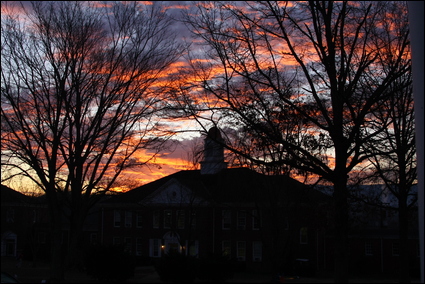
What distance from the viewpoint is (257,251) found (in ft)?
149

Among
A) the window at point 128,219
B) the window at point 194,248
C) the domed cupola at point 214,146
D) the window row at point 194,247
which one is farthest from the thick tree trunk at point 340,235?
the window at point 128,219

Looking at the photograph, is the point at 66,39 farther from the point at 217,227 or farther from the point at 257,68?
the point at 217,227

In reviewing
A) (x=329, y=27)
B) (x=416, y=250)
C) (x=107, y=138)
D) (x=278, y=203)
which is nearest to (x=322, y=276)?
(x=416, y=250)

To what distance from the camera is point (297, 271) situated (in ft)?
127

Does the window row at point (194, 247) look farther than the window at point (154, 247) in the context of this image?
No

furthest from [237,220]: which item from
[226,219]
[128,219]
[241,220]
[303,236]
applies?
[128,219]

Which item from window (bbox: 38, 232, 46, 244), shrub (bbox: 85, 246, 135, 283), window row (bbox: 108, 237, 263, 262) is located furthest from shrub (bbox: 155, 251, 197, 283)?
window (bbox: 38, 232, 46, 244)

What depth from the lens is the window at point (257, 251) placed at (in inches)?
1777

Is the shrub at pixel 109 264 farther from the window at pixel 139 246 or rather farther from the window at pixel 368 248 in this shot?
the window at pixel 368 248

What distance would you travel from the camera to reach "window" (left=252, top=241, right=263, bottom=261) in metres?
45.1

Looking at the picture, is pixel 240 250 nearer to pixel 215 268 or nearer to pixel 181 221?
pixel 181 221

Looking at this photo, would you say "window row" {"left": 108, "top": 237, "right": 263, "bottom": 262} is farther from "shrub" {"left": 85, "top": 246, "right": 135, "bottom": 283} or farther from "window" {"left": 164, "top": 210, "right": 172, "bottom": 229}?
"shrub" {"left": 85, "top": 246, "right": 135, "bottom": 283}

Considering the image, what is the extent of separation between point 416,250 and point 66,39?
117 feet

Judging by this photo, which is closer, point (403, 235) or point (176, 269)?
point (403, 235)
